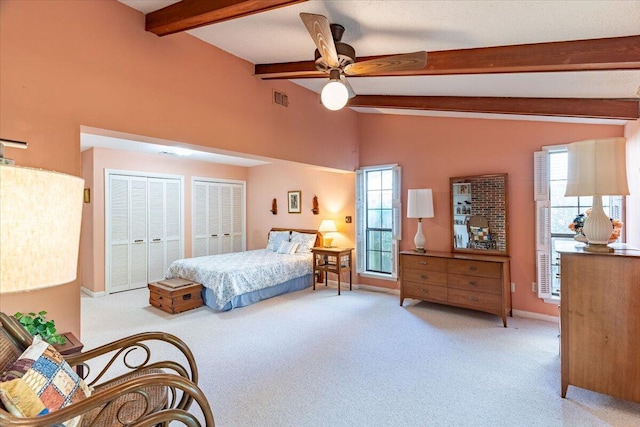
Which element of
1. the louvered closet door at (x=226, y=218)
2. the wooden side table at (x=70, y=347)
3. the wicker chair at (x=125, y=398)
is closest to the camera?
the wicker chair at (x=125, y=398)

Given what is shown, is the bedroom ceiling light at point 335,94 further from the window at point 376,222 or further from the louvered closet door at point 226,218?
the louvered closet door at point 226,218

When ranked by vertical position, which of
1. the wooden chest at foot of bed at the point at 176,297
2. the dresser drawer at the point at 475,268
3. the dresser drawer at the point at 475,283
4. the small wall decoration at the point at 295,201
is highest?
the small wall decoration at the point at 295,201

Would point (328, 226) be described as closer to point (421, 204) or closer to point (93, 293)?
point (421, 204)

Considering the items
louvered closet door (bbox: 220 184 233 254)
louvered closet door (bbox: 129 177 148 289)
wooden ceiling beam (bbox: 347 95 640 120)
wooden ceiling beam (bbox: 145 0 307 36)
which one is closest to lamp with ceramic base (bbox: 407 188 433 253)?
wooden ceiling beam (bbox: 347 95 640 120)

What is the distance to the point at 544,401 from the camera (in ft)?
7.48

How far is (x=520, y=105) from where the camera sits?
341cm

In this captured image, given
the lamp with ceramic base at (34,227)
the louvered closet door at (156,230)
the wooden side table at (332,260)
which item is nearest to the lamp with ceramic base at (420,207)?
the wooden side table at (332,260)

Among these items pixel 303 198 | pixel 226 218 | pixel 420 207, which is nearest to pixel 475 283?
pixel 420 207

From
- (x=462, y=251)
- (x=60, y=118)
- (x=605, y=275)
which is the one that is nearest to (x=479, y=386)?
(x=605, y=275)

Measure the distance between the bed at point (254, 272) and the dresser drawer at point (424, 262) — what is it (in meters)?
1.81

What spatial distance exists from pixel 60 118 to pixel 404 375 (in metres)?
3.27

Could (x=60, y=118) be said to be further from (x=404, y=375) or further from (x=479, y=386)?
(x=479, y=386)

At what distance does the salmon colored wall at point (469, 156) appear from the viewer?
13.0ft

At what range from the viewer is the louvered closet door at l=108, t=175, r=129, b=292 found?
5375 mm
